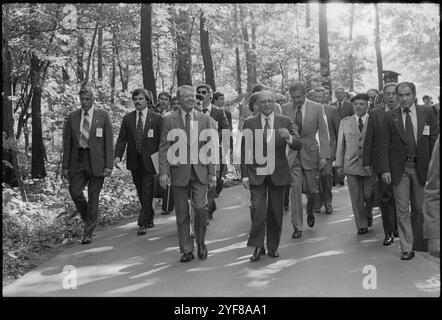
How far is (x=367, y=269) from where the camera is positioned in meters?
7.29

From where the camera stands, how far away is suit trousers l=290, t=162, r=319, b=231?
948 centimetres

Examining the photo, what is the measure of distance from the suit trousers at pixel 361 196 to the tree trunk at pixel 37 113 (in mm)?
10537

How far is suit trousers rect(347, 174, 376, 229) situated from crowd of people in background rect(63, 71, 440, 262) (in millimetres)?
16

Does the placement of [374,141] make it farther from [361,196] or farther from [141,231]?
[141,231]

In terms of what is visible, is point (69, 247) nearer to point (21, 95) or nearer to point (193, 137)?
point (193, 137)

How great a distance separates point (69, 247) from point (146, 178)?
188cm

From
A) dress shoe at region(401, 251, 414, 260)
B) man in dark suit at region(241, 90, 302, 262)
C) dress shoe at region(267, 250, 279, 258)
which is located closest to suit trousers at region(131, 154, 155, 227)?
man in dark suit at region(241, 90, 302, 262)

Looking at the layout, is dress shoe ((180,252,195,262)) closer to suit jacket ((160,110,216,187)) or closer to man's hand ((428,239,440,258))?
suit jacket ((160,110,216,187))

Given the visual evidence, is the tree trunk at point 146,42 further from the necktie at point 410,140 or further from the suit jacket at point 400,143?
the necktie at point 410,140

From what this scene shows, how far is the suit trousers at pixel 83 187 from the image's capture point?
31.7 feet

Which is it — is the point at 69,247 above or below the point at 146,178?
below

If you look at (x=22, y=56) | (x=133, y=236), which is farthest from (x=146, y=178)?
(x=22, y=56)

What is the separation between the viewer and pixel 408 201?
795 cm

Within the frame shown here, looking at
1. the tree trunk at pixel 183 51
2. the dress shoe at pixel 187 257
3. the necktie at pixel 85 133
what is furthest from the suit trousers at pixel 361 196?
the tree trunk at pixel 183 51
